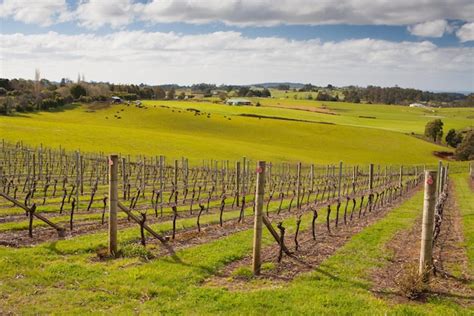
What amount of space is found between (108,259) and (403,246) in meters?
8.73

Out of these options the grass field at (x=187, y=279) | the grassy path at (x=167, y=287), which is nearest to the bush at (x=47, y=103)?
the grass field at (x=187, y=279)

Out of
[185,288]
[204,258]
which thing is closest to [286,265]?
[204,258]

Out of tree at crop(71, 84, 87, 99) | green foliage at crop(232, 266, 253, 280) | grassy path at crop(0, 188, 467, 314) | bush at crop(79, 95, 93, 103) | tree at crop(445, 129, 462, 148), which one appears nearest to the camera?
grassy path at crop(0, 188, 467, 314)

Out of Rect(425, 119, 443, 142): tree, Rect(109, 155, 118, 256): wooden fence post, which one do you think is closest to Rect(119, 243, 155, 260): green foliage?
Rect(109, 155, 118, 256): wooden fence post

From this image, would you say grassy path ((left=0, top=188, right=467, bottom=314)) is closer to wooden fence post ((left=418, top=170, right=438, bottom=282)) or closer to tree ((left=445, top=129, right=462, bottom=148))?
wooden fence post ((left=418, top=170, right=438, bottom=282))

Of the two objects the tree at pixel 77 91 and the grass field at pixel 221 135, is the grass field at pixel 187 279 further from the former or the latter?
the tree at pixel 77 91

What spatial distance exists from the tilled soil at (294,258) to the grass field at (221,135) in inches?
1496

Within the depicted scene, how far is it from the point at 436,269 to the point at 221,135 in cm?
7355

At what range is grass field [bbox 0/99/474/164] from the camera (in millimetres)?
61312

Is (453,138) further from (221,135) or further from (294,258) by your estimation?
(294,258)

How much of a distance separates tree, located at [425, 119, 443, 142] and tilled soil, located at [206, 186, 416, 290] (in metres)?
83.9

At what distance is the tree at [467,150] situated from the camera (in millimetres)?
78188

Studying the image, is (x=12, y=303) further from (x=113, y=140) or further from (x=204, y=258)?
(x=113, y=140)

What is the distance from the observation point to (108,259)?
11.5 metres
